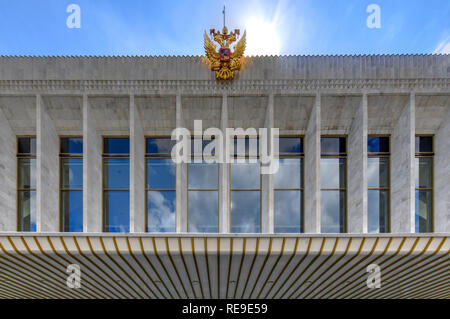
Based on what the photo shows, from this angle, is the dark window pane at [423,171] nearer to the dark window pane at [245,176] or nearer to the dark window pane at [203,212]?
the dark window pane at [245,176]

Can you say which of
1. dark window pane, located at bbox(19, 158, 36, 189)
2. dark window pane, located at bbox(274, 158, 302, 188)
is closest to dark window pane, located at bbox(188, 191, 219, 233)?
dark window pane, located at bbox(274, 158, 302, 188)

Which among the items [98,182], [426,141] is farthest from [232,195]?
[426,141]

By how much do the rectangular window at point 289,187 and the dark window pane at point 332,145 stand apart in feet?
3.49

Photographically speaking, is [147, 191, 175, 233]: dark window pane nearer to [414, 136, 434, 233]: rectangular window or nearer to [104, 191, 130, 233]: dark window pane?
[104, 191, 130, 233]: dark window pane

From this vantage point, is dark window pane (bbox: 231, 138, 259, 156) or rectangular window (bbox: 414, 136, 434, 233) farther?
dark window pane (bbox: 231, 138, 259, 156)

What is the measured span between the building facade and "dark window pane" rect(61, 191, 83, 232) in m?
0.05

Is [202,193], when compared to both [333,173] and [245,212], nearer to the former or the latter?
[245,212]

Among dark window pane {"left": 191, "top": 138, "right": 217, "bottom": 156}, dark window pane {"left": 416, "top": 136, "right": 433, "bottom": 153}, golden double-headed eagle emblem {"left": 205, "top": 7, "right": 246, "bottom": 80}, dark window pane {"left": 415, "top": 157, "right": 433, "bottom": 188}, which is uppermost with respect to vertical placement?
golden double-headed eagle emblem {"left": 205, "top": 7, "right": 246, "bottom": 80}

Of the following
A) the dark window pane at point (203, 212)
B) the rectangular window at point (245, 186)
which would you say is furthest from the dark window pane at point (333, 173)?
the dark window pane at point (203, 212)

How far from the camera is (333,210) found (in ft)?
45.2

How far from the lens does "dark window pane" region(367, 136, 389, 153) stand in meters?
13.7

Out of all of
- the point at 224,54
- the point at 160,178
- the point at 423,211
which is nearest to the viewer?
the point at 224,54

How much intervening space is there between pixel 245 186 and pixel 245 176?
1.63 feet

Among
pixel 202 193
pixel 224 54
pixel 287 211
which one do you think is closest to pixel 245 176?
pixel 202 193
